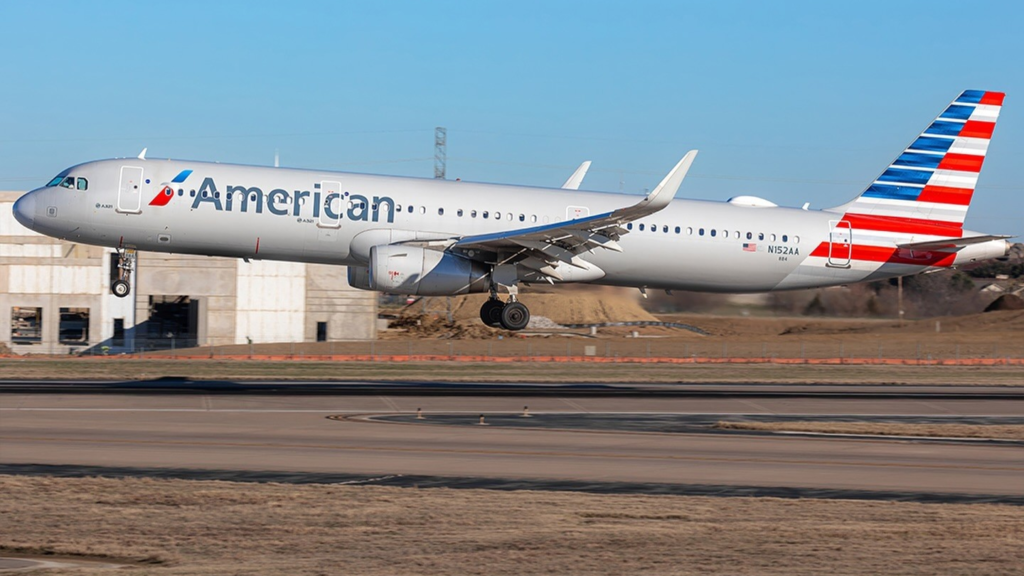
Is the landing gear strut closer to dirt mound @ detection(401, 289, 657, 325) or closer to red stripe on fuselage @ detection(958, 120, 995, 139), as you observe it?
red stripe on fuselage @ detection(958, 120, 995, 139)

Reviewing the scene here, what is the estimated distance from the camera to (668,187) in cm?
2994

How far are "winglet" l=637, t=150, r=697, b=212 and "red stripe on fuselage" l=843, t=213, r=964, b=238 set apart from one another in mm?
9401

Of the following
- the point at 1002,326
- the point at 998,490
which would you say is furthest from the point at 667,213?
the point at 1002,326

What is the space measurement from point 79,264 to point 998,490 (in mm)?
56819

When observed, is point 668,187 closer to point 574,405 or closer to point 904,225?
point 574,405

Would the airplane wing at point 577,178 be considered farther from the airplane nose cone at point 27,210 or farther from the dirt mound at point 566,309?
the dirt mound at point 566,309

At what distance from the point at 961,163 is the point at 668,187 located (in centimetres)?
1400

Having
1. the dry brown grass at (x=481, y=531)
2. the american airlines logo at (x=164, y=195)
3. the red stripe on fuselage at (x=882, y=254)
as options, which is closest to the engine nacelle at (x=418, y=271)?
the american airlines logo at (x=164, y=195)

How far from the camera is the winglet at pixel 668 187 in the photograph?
2969 centimetres

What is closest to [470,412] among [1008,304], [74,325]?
[74,325]

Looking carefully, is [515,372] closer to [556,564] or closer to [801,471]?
[801,471]

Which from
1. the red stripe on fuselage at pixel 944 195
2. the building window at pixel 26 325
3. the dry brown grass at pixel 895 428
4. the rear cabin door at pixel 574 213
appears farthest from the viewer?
the building window at pixel 26 325

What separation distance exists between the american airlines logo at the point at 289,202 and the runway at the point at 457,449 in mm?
5253

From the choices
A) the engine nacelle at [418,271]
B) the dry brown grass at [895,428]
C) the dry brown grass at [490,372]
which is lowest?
the dry brown grass at [895,428]
